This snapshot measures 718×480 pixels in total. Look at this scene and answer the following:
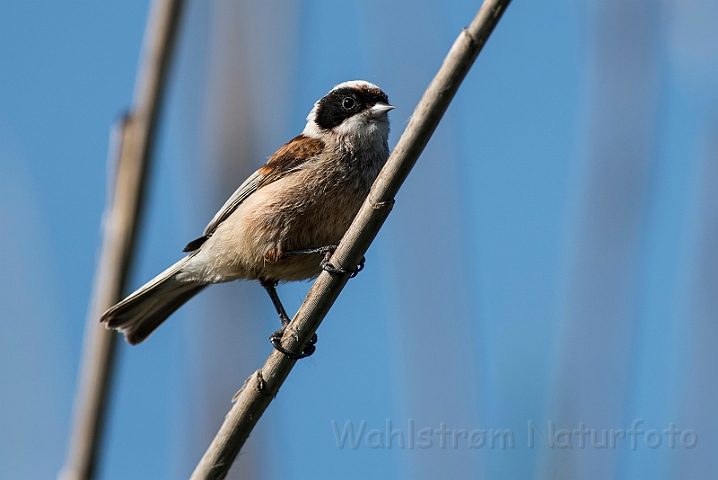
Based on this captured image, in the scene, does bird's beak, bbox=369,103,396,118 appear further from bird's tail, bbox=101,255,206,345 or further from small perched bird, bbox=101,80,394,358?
bird's tail, bbox=101,255,206,345

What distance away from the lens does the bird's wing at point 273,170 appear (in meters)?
4.20

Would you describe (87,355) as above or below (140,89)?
below

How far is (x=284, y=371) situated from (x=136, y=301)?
1.92m

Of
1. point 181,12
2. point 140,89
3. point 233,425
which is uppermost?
point 181,12

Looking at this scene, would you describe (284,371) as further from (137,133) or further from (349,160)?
(349,160)

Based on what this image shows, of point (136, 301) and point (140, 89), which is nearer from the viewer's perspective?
point (140, 89)

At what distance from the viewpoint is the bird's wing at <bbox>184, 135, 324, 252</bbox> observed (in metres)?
4.20

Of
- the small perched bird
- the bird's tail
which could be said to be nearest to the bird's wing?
the small perched bird

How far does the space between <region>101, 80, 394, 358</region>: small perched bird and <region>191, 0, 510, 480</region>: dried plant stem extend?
118 centimetres

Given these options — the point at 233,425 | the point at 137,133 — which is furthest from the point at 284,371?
the point at 137,133

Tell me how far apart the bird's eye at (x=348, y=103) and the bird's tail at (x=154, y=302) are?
1262mm

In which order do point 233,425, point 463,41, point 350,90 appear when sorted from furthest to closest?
point 350,90, point 233,425, point 463,41

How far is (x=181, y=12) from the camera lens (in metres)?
2.56

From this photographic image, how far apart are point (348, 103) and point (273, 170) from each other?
62 cm
